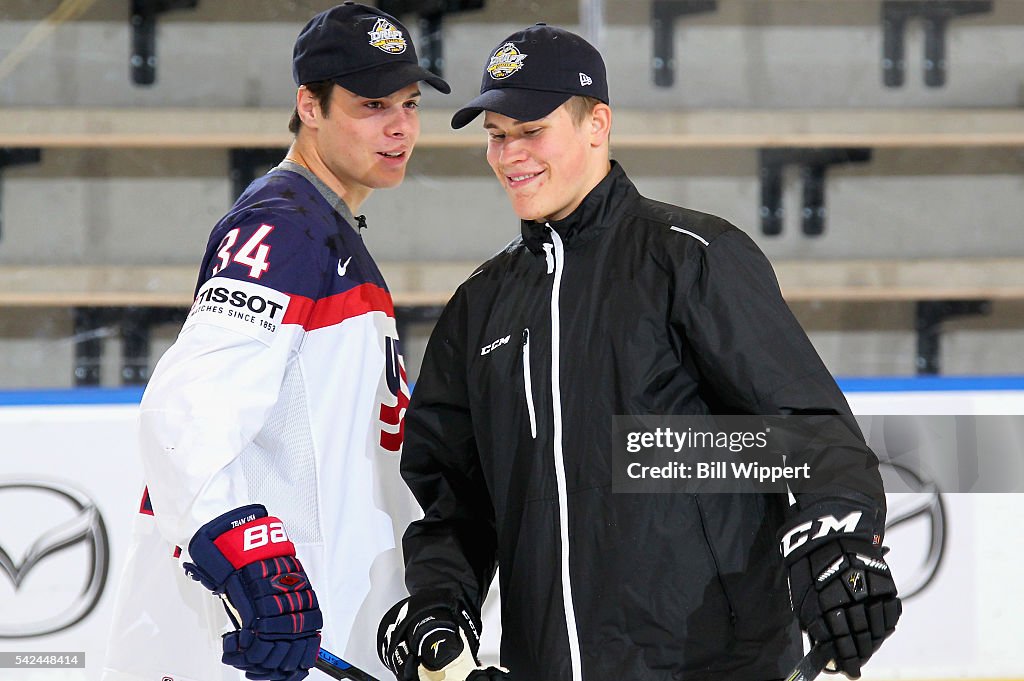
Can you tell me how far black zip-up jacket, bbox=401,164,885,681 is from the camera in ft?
4.01

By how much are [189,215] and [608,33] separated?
1107 millimetres

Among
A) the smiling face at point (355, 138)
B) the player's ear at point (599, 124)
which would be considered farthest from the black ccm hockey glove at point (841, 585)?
the smiling face at point (355, 138)

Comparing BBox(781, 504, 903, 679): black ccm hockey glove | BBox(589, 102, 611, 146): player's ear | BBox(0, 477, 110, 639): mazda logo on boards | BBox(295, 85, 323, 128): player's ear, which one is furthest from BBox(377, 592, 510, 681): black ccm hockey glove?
BBox(0, 477, 110, 639): mazda logo on boards

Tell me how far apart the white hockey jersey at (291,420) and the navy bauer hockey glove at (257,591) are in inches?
1.7

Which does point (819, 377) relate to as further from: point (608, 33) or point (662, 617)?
point (608, 33)

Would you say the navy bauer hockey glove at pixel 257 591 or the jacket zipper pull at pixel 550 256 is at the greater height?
the jacket zipper pull at pixel 550 256

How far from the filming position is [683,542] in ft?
4.07

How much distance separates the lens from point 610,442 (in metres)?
1.26

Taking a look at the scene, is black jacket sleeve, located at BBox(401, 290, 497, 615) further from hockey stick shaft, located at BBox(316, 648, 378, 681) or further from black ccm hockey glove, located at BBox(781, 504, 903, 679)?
black ccm hockey glove, located at BBox(781, 504, 903, 679)

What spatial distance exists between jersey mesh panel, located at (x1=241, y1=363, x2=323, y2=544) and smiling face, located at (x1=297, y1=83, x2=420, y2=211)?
319 millimetres

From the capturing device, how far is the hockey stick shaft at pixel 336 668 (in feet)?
4.69

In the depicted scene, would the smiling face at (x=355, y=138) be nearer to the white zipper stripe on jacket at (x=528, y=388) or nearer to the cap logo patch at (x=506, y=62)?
the cap logo patch at (x=506, y=62)

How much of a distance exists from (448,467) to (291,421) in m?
0.22

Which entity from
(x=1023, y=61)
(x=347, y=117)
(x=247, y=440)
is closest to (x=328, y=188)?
(x=347, y=117)
